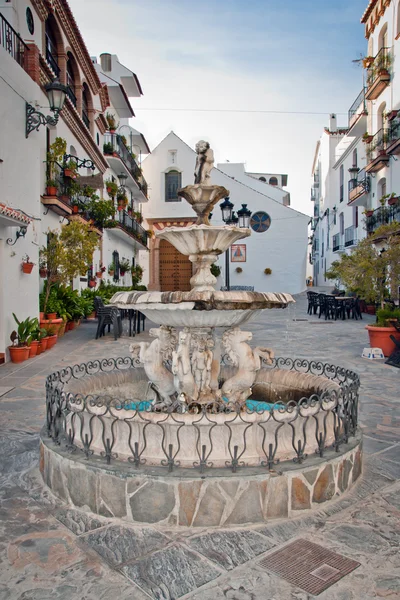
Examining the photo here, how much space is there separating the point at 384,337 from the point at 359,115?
1608 cm

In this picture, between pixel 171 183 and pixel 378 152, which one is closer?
pixel 378 152

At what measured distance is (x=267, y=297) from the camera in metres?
3.98

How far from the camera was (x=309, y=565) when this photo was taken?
2.60 meters

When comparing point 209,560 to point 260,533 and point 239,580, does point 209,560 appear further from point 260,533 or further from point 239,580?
point 260,533

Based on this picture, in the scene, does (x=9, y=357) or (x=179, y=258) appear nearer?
(x=9, y=357)

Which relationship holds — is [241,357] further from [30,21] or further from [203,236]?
[30,21]

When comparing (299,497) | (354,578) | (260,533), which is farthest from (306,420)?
(354,578)

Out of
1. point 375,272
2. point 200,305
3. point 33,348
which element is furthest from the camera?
point 375,272

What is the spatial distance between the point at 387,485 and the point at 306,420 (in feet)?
3.14

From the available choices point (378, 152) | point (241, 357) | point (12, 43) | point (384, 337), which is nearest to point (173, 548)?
point (241, 357)

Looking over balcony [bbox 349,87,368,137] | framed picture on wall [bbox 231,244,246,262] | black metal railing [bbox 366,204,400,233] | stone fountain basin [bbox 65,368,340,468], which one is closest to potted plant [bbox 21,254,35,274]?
stone fountain basin [bbox 65,368,340,468]

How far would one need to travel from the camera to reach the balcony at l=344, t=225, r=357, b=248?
25359mm

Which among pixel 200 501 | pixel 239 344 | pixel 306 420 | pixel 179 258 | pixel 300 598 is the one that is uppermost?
pixel 179 258

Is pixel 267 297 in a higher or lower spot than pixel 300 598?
higher
